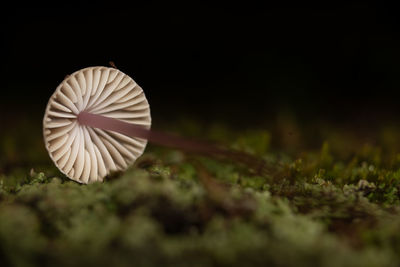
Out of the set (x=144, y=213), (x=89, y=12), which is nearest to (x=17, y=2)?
(x=89, y=12)

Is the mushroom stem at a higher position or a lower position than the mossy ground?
higher

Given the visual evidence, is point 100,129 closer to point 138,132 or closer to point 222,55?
point 138,132

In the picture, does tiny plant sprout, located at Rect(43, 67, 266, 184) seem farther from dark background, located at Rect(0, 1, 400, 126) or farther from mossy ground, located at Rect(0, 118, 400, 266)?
dark background, located at Rect(0, 1, 400, 126)

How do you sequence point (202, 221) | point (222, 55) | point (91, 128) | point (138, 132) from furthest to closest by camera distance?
point (222, 55)
point (91, 128)
point (138, 132)
point (202, 221)

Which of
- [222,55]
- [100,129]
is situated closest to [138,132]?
[100,129]

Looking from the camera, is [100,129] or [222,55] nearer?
[100,129]

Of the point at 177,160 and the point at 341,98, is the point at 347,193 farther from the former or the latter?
the point at 341,98

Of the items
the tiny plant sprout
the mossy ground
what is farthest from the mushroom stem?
the mossy ground
